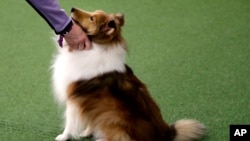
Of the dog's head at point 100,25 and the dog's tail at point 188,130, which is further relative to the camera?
the dog's tail at point 188,130

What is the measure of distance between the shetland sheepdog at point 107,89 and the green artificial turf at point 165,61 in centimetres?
47

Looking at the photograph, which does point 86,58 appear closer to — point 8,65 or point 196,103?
point 196,103

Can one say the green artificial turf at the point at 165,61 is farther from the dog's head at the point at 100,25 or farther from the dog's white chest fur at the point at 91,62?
the dog's head at the point at 100,25

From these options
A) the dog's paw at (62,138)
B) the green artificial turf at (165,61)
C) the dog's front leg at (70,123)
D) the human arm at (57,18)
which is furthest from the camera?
the green artificial turf at (165,61)

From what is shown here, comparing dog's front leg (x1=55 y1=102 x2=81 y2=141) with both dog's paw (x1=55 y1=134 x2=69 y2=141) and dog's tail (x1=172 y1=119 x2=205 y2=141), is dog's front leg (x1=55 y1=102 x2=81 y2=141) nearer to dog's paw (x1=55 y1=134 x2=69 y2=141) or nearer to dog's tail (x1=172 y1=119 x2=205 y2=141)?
dog's paw (x1=55 y1=134 x2=69 y2=141)

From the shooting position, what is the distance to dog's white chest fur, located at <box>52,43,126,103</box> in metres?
2.16

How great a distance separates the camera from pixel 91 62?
7.11 ft

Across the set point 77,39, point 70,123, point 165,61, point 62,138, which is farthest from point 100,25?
point 165,61

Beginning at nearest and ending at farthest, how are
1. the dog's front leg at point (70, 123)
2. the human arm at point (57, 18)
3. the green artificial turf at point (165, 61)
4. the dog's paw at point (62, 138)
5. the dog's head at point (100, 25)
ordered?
the human arm at point (57, 18) → the dog's head at point (100, 25) → the dog's front leg at point (70, 123) → the dog's paw at point (62, 138) → the green artificial turf at point (165, 61)

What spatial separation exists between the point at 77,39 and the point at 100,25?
0.14m

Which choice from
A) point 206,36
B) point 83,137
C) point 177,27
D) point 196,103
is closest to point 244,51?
point 206,36

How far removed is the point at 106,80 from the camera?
7.02 ft

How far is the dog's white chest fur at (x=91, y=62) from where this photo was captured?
2.16 m

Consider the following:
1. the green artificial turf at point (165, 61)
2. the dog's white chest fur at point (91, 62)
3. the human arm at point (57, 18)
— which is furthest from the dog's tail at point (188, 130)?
the human arm at point (57, 18)
